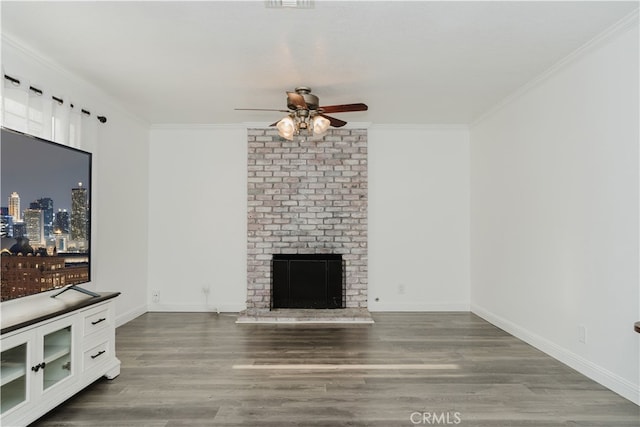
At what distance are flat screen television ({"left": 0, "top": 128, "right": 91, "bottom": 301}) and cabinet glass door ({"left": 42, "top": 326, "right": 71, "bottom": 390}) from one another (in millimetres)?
332

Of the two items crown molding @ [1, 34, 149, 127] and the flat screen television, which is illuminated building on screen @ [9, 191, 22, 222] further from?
crown molding @ [1, 34, 149, 127]

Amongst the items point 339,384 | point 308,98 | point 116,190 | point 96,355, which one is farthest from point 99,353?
point 308,98

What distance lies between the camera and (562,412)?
2350 millimetres

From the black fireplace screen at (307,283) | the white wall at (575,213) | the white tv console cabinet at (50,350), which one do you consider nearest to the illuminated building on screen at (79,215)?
the white tv console cabinet at (50,350)

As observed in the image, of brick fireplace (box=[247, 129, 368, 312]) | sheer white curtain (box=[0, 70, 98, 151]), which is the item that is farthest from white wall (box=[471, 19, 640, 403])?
sheer white curtain (box=[0, 70, 98, 151])

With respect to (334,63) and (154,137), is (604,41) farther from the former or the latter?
(154,137)

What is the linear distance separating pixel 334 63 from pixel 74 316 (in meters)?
2.70

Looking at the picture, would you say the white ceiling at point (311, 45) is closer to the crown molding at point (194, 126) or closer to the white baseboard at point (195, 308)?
the crown molding at point (194, 126)

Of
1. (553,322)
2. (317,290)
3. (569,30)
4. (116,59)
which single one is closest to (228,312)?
(317,290)

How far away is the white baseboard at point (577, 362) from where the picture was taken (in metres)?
2.49

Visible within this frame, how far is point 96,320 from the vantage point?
2.66 m

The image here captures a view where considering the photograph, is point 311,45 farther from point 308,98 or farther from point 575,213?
point 575,213

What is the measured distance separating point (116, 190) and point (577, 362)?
4.86m

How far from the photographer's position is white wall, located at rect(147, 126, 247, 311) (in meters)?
5.01
